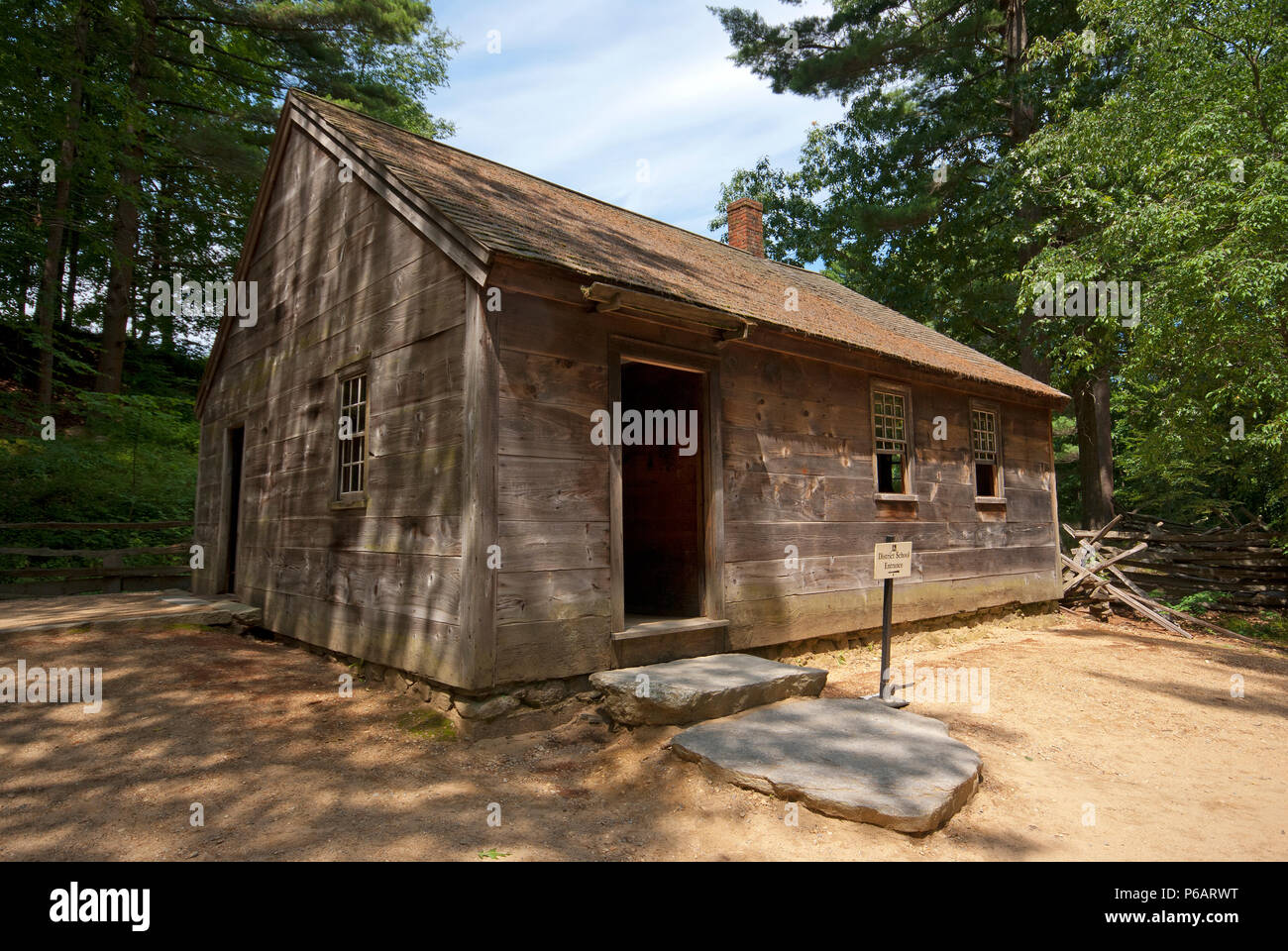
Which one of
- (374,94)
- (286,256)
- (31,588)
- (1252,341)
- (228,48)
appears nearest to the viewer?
(286,256)

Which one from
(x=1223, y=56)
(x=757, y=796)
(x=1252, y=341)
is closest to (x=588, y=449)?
(x=757, y=796)

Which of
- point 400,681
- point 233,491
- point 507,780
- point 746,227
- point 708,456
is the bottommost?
point 507,780

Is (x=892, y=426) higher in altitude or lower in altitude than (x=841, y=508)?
higher

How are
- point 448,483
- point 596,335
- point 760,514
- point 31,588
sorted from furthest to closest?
point 31,588
point 760,514
point 596,335
point 448,483

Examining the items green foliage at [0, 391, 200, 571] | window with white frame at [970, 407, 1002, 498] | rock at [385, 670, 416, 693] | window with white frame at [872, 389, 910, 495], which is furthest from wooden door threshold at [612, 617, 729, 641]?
green foliage at [0, 391, 200, 571]

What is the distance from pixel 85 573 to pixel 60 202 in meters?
8.56

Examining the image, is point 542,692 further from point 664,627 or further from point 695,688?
point 664,627

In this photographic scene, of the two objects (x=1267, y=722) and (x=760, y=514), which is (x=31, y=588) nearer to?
(x=760, y=514)

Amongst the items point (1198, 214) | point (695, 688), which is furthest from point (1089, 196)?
point (695, 688)

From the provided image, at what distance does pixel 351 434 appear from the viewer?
7.68m

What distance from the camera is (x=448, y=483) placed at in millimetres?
5965

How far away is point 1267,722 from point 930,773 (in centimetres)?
468

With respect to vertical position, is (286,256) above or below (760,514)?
above

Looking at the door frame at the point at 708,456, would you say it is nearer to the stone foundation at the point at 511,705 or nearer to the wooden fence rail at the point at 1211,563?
the stone foundation at the point at 511,705
